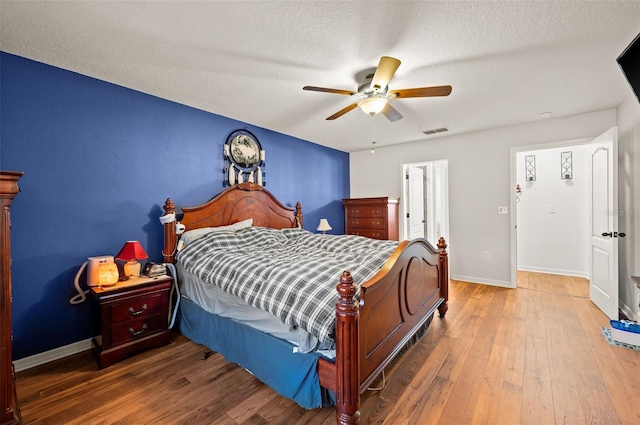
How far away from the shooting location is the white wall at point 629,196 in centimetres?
278

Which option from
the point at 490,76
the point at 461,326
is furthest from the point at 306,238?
the point at 490,76

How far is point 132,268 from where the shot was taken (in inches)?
96.8

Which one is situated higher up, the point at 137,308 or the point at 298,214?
the point at 298,214

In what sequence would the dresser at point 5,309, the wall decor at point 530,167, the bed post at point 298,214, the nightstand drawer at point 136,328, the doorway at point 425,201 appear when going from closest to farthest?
the dresser at point 5,309 → the nightstand drawer at point 136,328 → the bed post at point 298,214 → the wall decor at point 530,167 → the doorway at point 425,201

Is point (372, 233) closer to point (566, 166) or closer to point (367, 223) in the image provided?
point (367, 223)

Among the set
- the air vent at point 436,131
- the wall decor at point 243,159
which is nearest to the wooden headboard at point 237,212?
the wall decor at point 243,159

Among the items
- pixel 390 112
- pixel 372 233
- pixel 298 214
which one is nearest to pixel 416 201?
pixel 372 233

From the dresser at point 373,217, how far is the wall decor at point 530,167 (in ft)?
7.64

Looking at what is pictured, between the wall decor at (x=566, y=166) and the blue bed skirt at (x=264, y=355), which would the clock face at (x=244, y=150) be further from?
the wall decor at (x=566, y=166)

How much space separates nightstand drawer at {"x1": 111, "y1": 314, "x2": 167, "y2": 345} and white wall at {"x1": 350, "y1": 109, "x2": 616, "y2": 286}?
4.17m

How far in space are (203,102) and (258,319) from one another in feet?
7.83

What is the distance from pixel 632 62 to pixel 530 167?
341cm

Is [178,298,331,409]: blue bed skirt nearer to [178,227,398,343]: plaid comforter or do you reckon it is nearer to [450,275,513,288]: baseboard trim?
[178,227,398,343]: plaid comforter

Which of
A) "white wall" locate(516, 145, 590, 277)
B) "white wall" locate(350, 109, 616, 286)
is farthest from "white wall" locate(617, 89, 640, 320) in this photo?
"white wall" locate(516, 145, 590, 277)
